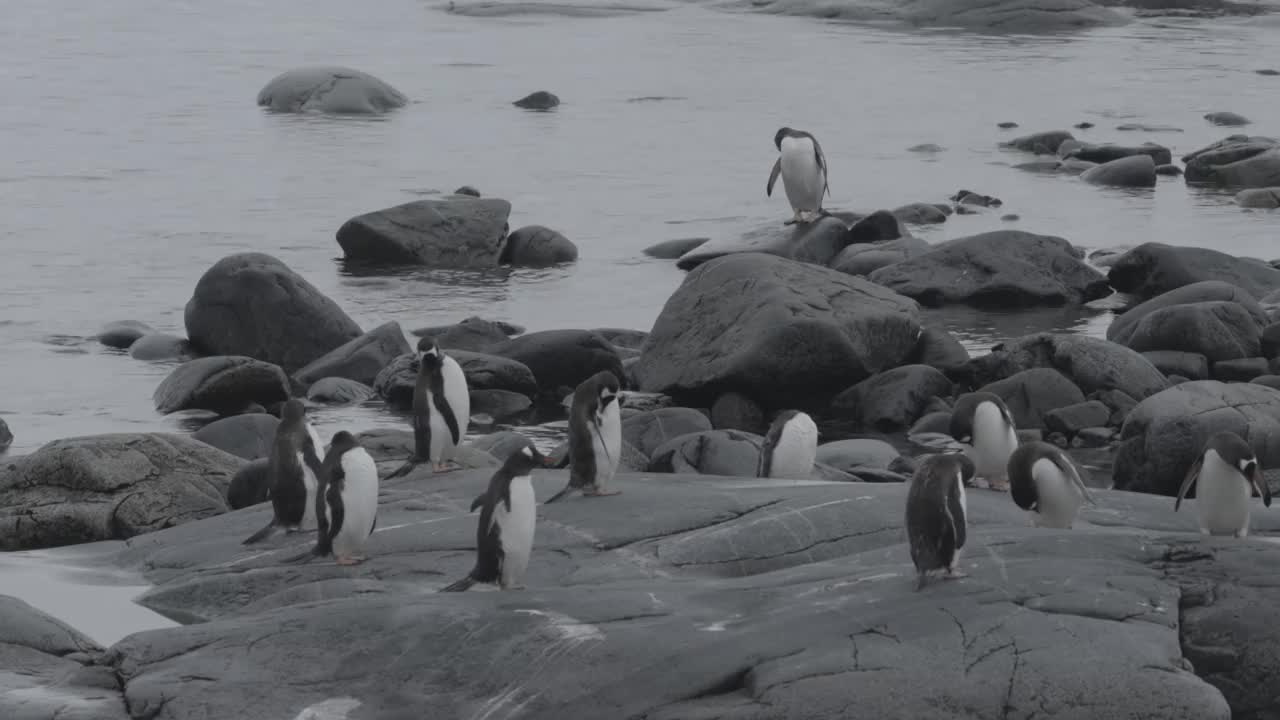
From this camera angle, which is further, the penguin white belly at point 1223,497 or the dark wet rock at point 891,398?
the dark wet rock at point 891,398

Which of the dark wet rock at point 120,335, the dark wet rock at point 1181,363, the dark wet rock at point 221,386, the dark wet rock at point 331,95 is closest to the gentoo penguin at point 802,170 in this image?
the dark wet rock at point 1181,363

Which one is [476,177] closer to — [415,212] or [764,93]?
[415,212]

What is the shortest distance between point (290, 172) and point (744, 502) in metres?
21.8

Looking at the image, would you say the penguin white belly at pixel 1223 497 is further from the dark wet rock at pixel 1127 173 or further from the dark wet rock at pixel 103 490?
the dark wet rock at pixel 1127 173

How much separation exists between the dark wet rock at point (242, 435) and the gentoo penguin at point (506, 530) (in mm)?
5348

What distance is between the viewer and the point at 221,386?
15625 millimetres

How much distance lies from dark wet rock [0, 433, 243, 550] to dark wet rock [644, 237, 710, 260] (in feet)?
37.5

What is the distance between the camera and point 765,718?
22.4ft

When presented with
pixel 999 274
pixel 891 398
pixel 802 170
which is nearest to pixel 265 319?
pixel 891 398

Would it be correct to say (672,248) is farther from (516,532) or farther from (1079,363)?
(516,532)

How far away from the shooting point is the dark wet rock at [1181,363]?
626 inches

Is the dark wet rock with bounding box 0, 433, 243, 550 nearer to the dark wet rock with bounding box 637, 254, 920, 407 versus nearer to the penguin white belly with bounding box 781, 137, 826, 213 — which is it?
the dark wet rock with bounding box 637, 254, 920, 407

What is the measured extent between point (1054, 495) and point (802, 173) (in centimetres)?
1225

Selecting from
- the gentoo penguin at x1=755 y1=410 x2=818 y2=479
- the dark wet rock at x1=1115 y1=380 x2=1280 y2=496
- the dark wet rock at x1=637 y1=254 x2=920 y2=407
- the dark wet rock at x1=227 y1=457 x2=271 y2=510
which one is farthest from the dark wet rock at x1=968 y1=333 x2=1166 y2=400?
the dark wet rock at x1=227 y1=457 x2=271 y2=510
